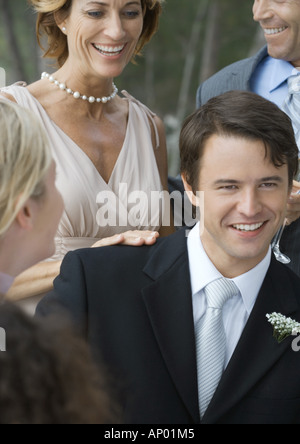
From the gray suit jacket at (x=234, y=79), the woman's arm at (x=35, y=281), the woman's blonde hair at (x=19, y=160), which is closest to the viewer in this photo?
the woman's blonde hair at (x=19, y=160)

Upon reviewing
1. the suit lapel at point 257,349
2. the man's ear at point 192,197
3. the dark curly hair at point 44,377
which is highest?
the man's ear at point 192,197

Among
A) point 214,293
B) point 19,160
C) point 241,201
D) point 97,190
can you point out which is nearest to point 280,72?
point 97,190

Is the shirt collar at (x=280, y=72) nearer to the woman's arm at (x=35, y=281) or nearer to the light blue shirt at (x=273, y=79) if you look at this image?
the light blue shirt at (x=273, y=79)

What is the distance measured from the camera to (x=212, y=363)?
2.68 metres

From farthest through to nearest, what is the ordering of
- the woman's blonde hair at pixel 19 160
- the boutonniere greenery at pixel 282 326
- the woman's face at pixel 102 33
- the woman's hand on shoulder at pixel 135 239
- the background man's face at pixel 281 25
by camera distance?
the background man's face at pixel 281 25 < the woman's face at pixel 102 33 < the woman's hand on shoulder at pixel 135 239 < the boutonniere greenery at pixel 282 326 < the woman's blonde hair at pixel 19 160

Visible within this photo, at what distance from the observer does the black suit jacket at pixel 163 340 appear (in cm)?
261

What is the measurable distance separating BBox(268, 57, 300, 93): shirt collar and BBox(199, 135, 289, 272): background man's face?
1.22 meters

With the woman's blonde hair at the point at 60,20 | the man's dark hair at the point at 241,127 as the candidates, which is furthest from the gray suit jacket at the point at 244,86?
the man's dark hair at the point at 241,127

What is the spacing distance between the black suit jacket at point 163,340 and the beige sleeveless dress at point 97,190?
0.81 meters

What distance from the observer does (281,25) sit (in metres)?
3.88

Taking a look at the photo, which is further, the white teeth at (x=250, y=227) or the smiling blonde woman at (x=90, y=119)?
the smiling blonde woman at (x=90, y=119)

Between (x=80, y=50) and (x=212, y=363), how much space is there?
1790 mm

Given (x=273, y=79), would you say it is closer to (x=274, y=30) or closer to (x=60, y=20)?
(x=274, y=30)

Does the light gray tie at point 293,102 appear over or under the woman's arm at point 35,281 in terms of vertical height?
over
